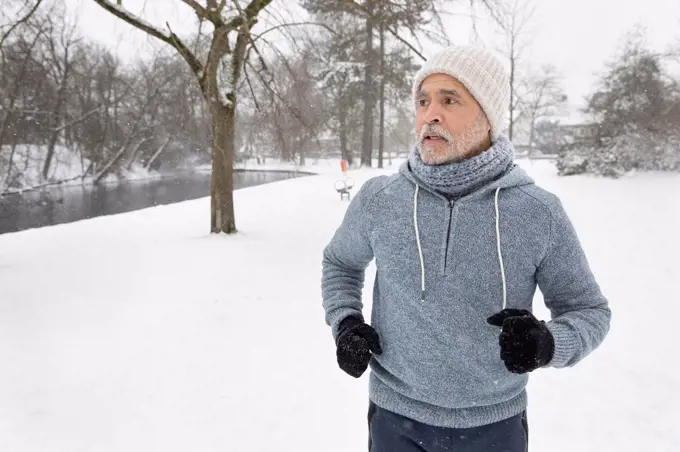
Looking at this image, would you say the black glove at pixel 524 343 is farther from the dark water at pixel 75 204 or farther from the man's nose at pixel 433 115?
the dark water at pixel 75 204

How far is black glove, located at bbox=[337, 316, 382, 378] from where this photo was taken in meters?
1.46

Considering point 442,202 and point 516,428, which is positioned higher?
point 442,202

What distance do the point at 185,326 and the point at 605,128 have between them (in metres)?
18.3

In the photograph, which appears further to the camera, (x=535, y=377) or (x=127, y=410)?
(x=535, y=377)

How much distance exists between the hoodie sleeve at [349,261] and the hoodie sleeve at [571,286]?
553mm

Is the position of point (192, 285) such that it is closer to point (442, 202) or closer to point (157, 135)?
point (442, 202)

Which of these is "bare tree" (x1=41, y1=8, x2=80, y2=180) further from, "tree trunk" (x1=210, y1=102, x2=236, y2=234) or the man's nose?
the man's nose

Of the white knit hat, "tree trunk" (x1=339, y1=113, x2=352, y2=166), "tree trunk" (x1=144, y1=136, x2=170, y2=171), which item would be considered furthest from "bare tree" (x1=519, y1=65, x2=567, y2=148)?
the white knit hat

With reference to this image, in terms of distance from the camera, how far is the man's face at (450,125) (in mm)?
1410

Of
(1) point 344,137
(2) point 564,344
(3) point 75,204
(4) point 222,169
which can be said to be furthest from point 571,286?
(1) point 344,137

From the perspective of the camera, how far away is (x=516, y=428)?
58.9 inches

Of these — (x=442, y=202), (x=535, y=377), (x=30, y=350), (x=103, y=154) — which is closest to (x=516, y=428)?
(x=442, y=202)

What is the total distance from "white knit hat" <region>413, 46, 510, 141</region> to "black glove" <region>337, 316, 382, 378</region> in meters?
0.73

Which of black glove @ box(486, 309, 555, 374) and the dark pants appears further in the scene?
the dark pants
